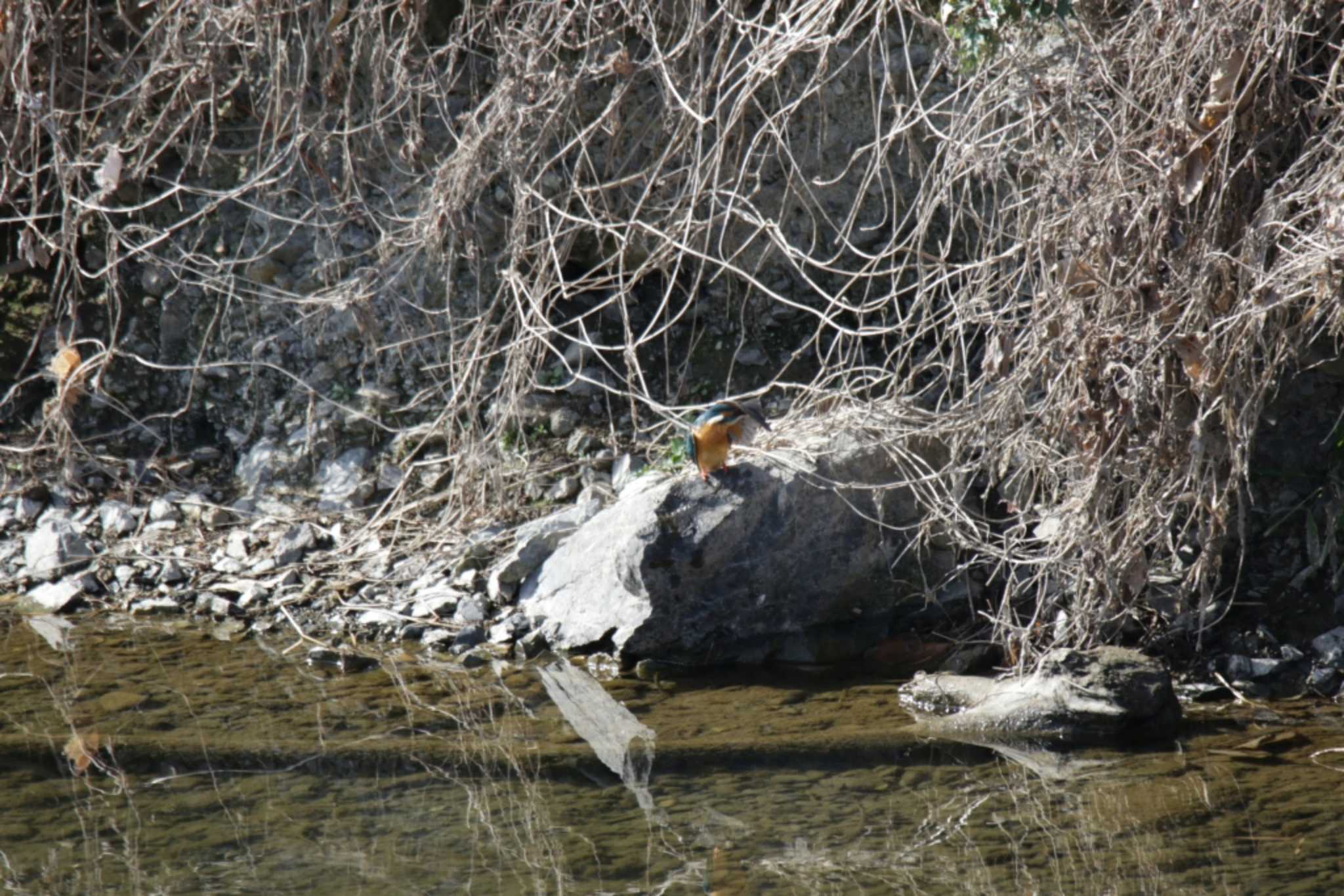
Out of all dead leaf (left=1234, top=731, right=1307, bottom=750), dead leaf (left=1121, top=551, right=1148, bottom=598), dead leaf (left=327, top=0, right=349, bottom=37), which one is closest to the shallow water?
dead leaf (left=1234, top=731, right=1307, bottom=750)

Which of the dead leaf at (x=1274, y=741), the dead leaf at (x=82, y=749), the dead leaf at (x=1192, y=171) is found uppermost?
the dead leaf at (x=1192, y=171)

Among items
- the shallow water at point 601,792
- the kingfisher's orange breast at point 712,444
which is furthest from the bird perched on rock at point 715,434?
the shallow water at point 601,792

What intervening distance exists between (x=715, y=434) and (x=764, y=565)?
41cm

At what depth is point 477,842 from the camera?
9.61ft

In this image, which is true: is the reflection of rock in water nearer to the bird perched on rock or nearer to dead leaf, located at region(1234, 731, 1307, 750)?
the bird perched on rock

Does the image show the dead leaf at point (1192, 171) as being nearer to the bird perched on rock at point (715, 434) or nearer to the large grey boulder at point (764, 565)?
the large grey boulder at point (764, 565)

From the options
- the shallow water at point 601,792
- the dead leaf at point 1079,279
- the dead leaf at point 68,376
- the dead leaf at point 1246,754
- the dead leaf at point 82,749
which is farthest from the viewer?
the dead leaf at point 68,376

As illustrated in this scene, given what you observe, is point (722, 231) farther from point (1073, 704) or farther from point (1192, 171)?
point (1073, 704)

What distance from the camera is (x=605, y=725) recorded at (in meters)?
3.55

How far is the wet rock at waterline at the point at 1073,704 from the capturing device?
3350 millimetres

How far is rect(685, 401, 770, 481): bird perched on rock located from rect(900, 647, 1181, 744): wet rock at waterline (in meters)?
0.91

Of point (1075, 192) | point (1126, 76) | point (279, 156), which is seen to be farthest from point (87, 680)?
point (1126, 76)

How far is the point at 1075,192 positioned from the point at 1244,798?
155 centimetres

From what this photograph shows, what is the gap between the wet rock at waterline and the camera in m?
3.35
